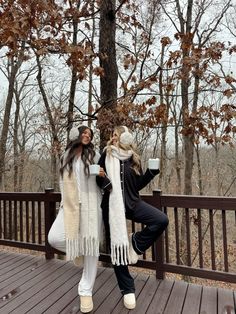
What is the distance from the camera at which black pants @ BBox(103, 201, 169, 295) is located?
2.79 m

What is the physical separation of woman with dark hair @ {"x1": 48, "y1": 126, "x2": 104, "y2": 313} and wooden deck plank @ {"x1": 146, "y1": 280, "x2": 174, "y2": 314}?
554mm

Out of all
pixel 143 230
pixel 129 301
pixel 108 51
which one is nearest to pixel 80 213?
pixel 143 230

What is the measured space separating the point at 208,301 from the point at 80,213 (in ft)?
4.70

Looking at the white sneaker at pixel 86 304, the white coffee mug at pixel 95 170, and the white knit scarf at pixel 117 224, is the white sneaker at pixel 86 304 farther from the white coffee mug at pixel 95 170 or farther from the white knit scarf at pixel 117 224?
the white coffee mug at pixel 95 170

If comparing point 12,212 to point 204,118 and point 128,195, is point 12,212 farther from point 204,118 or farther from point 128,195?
point 204,118

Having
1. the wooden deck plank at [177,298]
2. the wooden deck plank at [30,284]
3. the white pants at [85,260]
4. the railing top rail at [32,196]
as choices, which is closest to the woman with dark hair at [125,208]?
the white pants at [85,260]

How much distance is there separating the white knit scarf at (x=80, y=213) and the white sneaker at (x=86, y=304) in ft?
1.23

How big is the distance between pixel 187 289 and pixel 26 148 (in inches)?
607

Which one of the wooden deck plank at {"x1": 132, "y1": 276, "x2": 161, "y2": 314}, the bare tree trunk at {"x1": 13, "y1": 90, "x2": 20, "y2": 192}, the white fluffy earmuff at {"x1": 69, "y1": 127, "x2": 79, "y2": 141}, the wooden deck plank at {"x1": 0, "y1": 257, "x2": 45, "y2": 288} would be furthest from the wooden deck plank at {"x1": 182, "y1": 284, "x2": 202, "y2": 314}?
the bare tree trunk at {"x1": 13, "y1": 90, "x2": 20, "y2": 192}

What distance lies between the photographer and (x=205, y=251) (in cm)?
1126

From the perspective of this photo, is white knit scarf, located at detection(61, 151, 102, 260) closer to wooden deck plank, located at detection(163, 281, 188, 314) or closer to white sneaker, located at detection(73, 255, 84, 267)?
white sneaker, located at detection(73, 255, 84, 267)

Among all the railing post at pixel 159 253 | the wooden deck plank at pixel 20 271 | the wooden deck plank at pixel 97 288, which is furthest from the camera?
the wooden deck plank at pixel 20 271

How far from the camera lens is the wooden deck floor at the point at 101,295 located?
2.76m

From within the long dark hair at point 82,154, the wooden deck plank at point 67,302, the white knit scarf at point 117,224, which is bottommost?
the wooden deck plank at point 67,302
